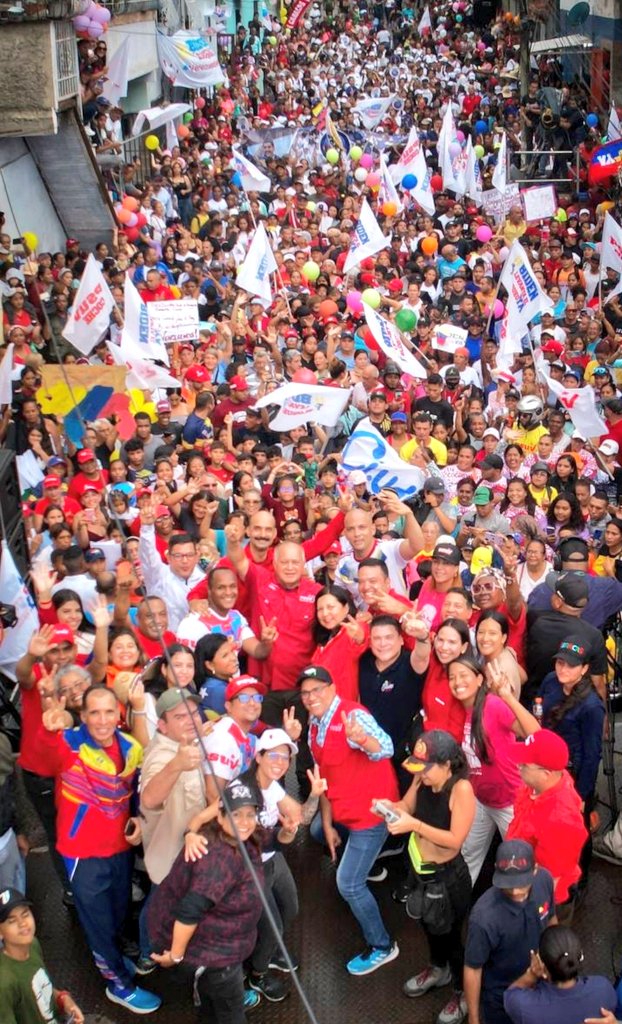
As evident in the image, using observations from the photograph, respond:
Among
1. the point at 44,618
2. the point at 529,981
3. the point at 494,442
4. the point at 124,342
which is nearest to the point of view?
the point at 529,981

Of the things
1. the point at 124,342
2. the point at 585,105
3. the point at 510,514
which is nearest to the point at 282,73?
the point at 585,105

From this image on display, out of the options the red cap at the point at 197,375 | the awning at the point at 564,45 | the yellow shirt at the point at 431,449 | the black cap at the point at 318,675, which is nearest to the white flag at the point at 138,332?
the red cap at the point at 197,375

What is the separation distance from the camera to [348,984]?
5250 mm

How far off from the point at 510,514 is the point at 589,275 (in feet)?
25.5

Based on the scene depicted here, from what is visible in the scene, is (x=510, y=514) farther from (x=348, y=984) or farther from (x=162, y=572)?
(x=348, y=984)

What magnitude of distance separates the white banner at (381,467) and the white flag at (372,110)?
18.2m

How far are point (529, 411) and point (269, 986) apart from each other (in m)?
5.80

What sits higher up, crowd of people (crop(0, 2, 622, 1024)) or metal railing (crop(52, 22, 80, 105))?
metal railing (crop(52, 22, 80, 105))

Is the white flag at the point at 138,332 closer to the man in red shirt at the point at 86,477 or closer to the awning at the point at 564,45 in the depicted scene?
the man in red shirt at the point at 86,477

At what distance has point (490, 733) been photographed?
16.9 feet

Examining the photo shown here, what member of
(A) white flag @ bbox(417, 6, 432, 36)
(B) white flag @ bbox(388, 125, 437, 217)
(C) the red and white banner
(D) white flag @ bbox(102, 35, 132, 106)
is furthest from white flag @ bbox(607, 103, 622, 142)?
(A) white flag @ bbox(417, 6, 432, 36)

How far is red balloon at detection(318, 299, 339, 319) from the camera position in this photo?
13414 millimetres

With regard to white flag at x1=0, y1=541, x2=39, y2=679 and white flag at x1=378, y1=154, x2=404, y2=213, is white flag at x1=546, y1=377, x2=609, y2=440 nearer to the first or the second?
white flag at x1=0, y1=541, x2=39, y2=679

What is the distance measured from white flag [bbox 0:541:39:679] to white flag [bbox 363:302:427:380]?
15.3 ft
